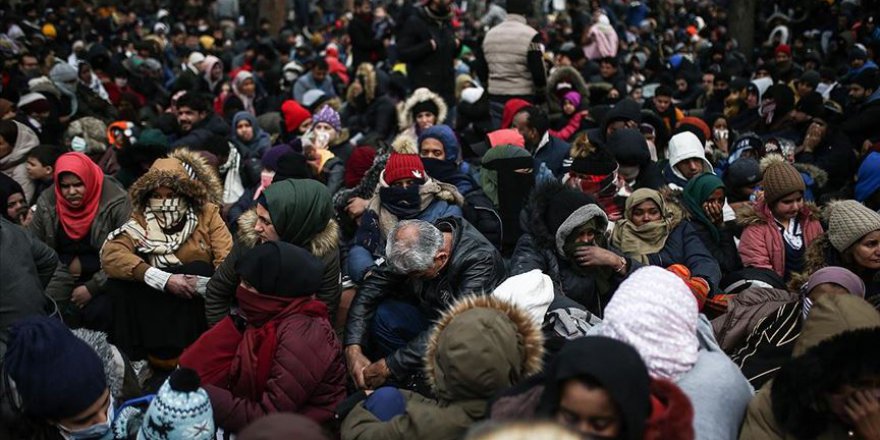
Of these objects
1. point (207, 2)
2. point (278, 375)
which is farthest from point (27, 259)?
point (207, 2)

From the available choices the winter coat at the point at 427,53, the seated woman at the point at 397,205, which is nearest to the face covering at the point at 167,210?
the seated woman at the point at 397,205

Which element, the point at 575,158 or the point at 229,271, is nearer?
the point at 229,271

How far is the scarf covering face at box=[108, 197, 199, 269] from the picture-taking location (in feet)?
16.4

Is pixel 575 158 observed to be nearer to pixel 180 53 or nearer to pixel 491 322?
pixel 491 322

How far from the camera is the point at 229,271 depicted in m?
4.48

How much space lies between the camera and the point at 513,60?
357 inches

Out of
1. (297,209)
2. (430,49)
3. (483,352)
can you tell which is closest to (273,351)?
(483,352)

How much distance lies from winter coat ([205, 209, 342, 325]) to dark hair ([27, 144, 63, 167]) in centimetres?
272

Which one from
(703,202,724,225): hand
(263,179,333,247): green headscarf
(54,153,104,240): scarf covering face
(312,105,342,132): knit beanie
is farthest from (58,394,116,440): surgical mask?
(312,105,342,132): knit beanie

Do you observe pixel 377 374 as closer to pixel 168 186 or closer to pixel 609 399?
pixel 168 186

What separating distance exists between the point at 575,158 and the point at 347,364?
2.46m

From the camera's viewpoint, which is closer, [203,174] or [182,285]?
[182,285]

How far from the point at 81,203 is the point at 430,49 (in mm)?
5642

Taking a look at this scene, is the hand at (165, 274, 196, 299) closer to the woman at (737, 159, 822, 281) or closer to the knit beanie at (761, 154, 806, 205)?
the woman at (737, 159, 822, 281)
